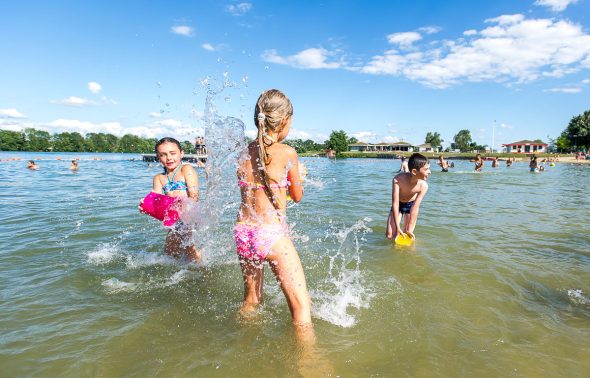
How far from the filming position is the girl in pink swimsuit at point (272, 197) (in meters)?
2.91

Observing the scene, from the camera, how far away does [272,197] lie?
3.03 meters

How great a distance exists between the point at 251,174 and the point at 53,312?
9.62 ft

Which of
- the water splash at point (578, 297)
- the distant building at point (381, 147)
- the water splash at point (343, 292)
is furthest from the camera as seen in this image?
the distant building at point (381, 147)

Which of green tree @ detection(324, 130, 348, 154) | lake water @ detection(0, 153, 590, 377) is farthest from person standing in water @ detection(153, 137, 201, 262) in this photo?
green tree @ detection(324, 130, 348, 154)

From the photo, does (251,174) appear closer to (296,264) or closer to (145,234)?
(296,264)

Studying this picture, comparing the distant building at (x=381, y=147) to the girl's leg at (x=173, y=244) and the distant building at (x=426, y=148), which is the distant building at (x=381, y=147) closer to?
the distant building at (x=426, y=148)

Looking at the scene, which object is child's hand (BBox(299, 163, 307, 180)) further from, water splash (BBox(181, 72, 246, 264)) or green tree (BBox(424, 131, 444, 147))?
green tree (BBox(424, 131, 444, 147))

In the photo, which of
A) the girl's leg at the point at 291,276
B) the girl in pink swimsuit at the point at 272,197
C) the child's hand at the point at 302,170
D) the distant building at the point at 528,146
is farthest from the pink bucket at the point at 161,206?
the distant building at the point at 528,146

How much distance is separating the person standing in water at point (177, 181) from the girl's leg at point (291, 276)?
99.2 inches

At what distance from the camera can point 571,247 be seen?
6582 mm

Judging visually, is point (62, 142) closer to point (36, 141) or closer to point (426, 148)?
point (36, 141)

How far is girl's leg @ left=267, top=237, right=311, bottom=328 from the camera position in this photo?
3.03 metres

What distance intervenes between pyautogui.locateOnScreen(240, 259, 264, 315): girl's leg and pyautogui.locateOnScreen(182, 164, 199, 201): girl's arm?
216 centimetres

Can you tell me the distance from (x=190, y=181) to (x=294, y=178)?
2.73 m
